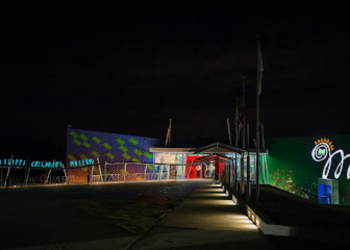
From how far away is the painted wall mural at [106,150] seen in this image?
Result: 44.9m

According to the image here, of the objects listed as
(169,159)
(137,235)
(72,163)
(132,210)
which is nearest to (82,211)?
(132,210)

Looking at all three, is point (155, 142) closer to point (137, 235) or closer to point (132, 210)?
point (132, 210)

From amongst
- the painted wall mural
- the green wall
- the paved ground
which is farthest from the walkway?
the painted wall mural

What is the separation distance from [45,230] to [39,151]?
93870 millimetres

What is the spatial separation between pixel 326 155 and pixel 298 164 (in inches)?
139

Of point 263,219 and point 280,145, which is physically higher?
point 280,145

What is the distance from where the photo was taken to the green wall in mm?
38875

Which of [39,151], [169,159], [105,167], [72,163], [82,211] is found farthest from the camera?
[39,151]

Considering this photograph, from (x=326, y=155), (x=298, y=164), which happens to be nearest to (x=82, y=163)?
(x=298, y=164)

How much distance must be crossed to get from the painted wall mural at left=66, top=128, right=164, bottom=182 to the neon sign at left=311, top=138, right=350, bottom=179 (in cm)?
1861

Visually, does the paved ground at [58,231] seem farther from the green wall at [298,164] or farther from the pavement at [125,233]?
the green wall at [298,164]

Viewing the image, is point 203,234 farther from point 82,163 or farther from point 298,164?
point 298,164

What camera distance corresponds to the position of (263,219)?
10703 mm

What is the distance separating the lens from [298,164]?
143 ft
